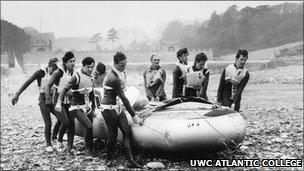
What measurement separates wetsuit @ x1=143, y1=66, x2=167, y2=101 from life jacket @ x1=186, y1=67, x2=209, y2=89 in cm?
82

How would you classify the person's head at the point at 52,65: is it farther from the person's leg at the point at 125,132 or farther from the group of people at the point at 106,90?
the person's leg at the point at 125,132

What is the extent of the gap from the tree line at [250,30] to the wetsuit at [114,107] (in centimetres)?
5642

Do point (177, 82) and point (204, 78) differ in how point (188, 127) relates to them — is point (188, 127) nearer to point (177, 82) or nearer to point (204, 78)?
point (204, 78)

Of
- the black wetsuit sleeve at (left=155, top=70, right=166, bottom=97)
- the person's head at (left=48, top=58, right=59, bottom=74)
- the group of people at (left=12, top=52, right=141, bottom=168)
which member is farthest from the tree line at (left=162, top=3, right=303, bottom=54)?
the group of people at (left=12, top=52, right=141, bottom=168)

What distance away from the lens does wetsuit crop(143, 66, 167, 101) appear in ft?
27.2

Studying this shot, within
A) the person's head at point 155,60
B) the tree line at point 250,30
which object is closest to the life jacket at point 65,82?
the person's head at point 155,60

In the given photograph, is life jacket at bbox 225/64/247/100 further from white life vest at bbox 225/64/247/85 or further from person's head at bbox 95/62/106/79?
person's head at bbox 95/62/106/79

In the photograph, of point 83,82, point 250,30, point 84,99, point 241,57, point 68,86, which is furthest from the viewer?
point 250,30

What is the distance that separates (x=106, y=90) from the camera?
6.20m

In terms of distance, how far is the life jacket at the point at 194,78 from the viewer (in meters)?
7.50

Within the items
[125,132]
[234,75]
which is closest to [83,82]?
[125,132]

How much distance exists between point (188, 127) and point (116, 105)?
123cm

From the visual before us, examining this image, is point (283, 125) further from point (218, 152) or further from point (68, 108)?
point (68, 108)

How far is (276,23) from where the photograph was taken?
68.1 metres
